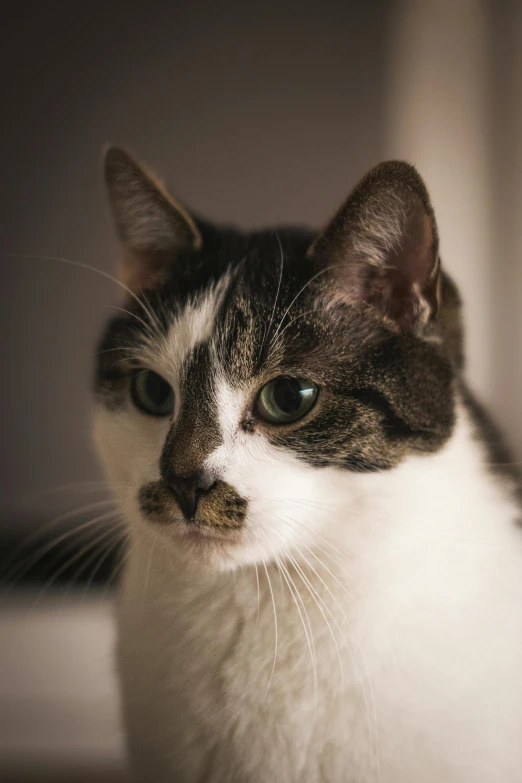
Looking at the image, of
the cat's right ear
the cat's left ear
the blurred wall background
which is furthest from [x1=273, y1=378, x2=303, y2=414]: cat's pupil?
the blurred wall background

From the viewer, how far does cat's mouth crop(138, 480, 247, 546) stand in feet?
1.98

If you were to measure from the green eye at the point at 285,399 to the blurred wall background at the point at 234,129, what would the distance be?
0.33 metres

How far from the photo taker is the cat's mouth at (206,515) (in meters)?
0.60

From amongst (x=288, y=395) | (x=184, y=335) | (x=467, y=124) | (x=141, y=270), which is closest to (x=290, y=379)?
(x=288, y=395)

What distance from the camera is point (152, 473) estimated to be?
2.16 ft

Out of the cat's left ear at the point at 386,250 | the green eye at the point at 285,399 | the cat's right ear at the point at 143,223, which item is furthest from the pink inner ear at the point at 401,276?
A: the cat's right ear at the point at 143,223

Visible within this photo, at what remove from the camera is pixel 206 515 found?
0.60 metres

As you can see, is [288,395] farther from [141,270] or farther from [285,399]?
[141,270]

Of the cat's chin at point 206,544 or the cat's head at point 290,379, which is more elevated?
the cat's head at point 290,379

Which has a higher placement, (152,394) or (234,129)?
(234,129)

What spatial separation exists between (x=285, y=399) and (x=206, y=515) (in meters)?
0.15

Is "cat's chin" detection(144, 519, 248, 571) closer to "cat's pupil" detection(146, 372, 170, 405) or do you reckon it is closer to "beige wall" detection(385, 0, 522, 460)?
"cat's pupil" detection(146, 372, 170, 405)

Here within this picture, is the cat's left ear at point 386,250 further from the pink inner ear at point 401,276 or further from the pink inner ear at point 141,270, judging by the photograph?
the pink inner ear at point 141,270

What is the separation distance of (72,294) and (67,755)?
0.68m
